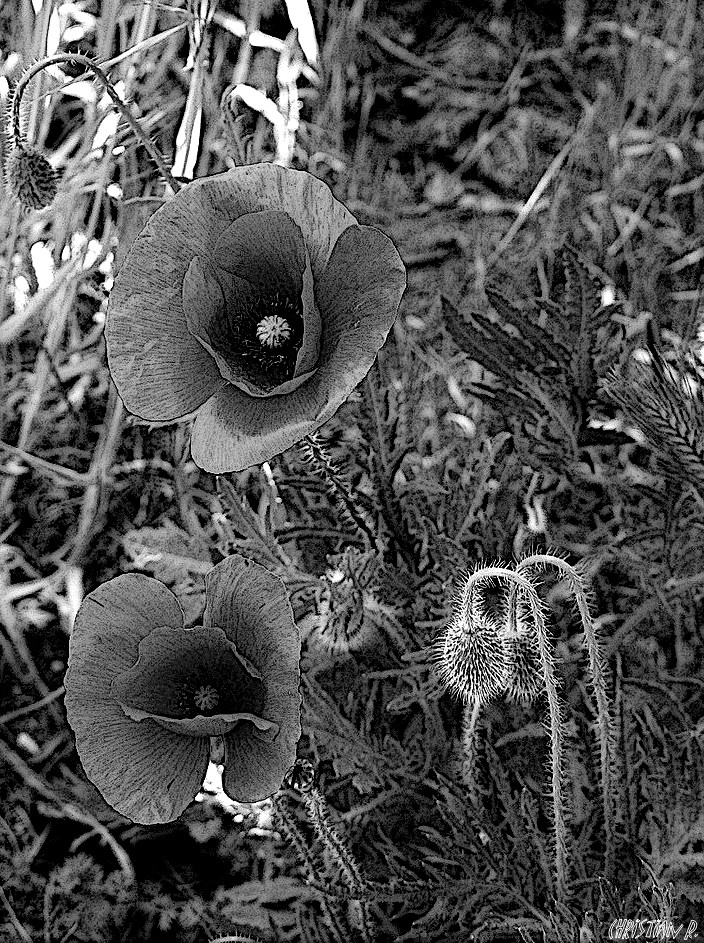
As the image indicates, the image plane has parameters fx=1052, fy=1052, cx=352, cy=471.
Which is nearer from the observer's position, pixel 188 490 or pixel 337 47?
pixel 188 490

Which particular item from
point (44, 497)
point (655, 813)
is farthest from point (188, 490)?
point (655, 813)

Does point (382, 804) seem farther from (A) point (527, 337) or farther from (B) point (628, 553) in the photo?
(A) point (527, 337)

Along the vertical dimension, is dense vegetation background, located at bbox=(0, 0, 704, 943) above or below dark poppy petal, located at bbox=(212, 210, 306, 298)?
below

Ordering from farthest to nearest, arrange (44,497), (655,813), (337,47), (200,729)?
(337,47) < (44,497) < (655,813) < (200,729)

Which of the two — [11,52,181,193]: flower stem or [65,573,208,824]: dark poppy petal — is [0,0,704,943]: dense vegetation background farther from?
[65,573,208,824]: dark poppy petal

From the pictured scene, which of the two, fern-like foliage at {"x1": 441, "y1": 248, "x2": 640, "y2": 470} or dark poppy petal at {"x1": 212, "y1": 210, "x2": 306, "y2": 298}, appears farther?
fern-like foliage at {"x1": 441, "y1": 248, "x2": 640, "y2": 470}

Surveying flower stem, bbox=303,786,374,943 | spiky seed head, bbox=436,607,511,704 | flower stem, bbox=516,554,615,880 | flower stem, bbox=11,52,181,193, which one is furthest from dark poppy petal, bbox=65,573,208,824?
flower stem, bbox=11,52,181,193

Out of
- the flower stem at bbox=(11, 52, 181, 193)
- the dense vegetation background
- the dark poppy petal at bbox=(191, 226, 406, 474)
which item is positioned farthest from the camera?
the dense vegetation background
